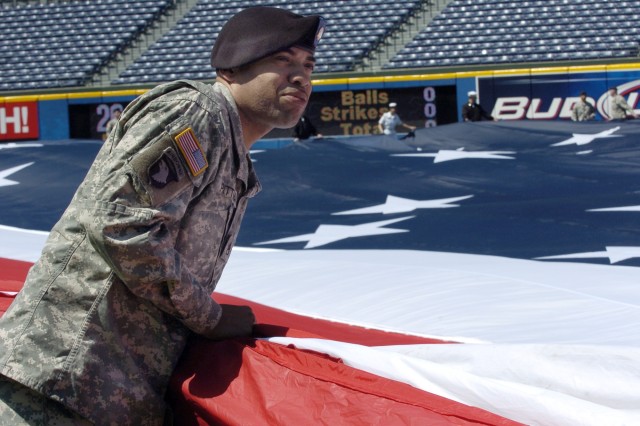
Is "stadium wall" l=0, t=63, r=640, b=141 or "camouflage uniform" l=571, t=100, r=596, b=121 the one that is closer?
"camouflage uniform" l=571, t=100, r=596, b=121

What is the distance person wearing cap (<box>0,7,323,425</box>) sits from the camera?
140 centimetres

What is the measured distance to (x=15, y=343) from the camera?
142cm

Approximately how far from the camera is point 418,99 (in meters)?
14.9

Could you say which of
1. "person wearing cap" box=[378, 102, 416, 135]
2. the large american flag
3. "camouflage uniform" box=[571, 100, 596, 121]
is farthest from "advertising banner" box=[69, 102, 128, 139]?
the large american flag

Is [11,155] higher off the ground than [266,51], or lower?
lower

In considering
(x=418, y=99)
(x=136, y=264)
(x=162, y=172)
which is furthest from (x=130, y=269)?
(x=418, y=99)

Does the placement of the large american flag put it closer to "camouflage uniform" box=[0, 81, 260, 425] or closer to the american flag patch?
"camouflage uniform" box=[0, 81, 260, 425]

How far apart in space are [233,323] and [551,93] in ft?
43.8

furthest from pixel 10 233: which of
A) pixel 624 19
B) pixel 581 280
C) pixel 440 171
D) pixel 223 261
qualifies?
pixel 624 19

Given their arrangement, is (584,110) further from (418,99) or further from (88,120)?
(88,120)

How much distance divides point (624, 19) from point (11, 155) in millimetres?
10960

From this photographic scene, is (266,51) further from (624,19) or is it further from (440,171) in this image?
(624,19)

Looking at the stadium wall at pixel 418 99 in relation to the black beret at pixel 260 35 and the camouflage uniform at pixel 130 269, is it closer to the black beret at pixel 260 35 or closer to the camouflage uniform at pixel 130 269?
the black beret at pixel 260 35

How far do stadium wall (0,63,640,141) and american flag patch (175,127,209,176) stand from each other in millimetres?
13416
